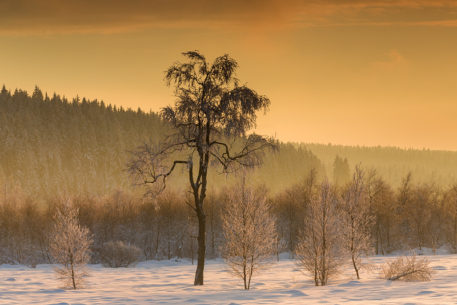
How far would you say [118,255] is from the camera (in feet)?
175

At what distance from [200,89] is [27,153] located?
13814 centimetres

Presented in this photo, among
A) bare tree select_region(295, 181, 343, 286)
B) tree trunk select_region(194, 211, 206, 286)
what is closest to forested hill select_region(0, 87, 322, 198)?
tree trunk select_region(194, 211, 206, 286)

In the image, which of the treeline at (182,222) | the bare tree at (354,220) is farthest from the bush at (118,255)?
the bare tree at (354,220)

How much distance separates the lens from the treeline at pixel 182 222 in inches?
2441

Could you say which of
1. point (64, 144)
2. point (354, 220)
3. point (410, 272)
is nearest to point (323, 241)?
point (354, 220)

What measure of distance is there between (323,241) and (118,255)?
98.0 ft

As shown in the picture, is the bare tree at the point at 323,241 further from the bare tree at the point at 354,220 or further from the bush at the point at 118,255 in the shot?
the bush at the point at 118,255

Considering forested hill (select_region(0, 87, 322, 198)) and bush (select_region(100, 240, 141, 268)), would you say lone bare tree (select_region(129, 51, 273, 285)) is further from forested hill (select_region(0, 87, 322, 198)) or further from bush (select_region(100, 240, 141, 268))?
forested hill (select_region(0, 87, 322, 198))

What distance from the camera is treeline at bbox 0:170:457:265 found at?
203 ft

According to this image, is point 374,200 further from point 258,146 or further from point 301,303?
point 301,303

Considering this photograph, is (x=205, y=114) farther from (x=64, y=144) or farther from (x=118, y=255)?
(x=64, y=144)

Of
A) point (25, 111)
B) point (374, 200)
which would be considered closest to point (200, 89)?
point (374, 200)

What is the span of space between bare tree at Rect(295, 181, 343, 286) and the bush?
2866 centimetres

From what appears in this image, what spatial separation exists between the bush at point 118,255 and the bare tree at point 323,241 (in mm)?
28658
